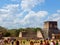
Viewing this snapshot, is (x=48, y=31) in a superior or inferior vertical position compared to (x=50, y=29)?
inferior

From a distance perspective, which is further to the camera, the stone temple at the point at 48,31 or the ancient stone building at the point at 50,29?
the ancient stone building at the point at 50,29

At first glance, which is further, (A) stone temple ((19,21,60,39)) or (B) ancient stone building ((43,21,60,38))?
(B) ancient stone building ((43,21,60,38))

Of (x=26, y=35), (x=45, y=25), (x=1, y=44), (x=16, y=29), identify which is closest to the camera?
(x=1, y=44)

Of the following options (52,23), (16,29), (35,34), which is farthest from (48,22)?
(16,29)

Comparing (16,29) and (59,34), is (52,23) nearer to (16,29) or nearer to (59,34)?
(59,34)

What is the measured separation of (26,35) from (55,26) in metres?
11.6

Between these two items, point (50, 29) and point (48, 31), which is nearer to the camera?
point (48, 31)

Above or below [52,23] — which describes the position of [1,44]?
below

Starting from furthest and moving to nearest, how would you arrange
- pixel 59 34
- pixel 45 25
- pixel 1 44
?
pixel 45 25, pixel 59 34, pixel 1 44

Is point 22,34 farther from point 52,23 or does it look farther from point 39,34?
point 52,23

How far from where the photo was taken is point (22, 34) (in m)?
81.1

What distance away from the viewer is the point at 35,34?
82250 millimetres

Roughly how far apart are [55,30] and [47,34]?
11.2ft

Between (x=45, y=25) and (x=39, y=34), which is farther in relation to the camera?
(x=45, y=25)
